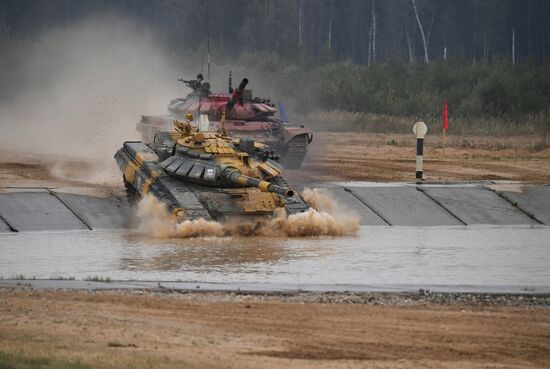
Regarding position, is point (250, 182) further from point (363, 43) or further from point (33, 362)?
point (363, 43)

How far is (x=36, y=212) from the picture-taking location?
69.9 ft

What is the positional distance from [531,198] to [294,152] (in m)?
6.99

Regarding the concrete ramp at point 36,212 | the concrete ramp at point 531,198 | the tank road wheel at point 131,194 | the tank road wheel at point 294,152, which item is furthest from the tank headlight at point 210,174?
the tank road wheel at point 294,152

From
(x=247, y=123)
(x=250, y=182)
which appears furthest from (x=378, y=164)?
(x=250, y=182)

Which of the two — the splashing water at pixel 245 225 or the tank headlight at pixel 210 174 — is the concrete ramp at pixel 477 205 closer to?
the splashing water at pixel 245 225

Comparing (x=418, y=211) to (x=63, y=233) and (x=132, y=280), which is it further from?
(x=132, y=280)

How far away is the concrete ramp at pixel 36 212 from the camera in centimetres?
2078

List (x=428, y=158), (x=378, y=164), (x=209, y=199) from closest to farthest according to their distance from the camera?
(x=209, y=199), (x=378, y=164), (x=428, y=158)

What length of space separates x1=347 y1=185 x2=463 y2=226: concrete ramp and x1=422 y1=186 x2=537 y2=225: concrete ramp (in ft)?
0.67

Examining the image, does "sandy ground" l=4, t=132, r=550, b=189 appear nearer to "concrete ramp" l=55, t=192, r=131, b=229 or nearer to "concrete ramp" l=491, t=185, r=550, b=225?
"concrete ramp" l=55, t=192, r=131, b=229

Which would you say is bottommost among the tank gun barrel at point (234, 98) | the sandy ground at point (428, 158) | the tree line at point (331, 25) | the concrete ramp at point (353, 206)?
the sandy ground at point (428, 158)

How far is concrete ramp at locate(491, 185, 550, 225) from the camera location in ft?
77.9

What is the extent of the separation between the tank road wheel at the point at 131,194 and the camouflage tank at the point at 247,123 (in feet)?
19.9

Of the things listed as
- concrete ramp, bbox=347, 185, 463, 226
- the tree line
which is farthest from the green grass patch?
the tree line
